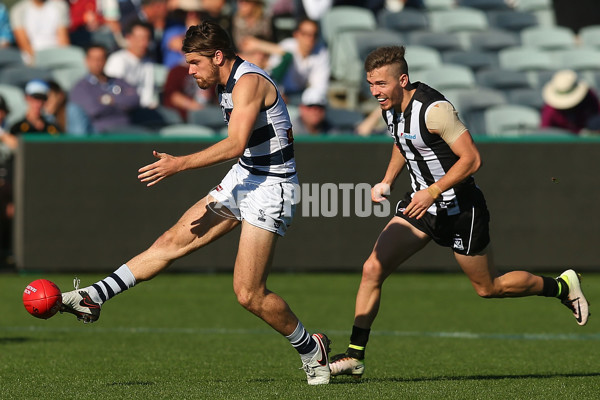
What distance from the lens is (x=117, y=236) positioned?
1456 centimetres

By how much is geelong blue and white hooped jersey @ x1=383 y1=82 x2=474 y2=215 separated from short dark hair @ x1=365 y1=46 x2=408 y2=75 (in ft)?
0.70

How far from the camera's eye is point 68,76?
17141mm

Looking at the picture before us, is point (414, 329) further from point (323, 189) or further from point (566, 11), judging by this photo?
point (566, 11)

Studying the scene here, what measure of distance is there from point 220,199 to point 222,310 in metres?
4.73

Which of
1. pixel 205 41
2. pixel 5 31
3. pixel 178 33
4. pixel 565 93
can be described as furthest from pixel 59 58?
pixel 205 41

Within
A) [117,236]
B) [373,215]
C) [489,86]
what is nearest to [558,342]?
[373,215]

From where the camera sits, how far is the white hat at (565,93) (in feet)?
55.6

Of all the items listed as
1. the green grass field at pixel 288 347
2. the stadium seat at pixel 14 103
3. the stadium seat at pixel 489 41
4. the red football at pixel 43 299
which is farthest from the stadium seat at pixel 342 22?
the red football at pixel 43 299

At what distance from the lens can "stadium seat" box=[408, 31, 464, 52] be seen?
19.5 m

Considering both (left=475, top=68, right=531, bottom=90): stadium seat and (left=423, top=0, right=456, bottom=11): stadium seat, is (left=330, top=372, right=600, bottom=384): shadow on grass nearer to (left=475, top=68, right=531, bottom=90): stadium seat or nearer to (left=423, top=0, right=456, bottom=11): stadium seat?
(left=475, top=68, right=531, bottom=90): stadium seat

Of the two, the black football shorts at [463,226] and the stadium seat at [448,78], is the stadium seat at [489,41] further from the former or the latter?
the black football shorts at [463,226]

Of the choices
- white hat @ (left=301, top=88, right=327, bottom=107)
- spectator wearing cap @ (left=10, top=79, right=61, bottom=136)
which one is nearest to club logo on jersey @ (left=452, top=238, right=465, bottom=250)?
spectator wearing cap @ (left=10, top=79, right=61, bottom=136)

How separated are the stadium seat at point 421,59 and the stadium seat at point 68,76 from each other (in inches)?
206

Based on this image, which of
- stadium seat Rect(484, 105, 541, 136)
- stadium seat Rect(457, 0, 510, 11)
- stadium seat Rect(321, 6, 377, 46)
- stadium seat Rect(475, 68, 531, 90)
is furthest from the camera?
stadium seat Rect(457, 0, 510, 11)
